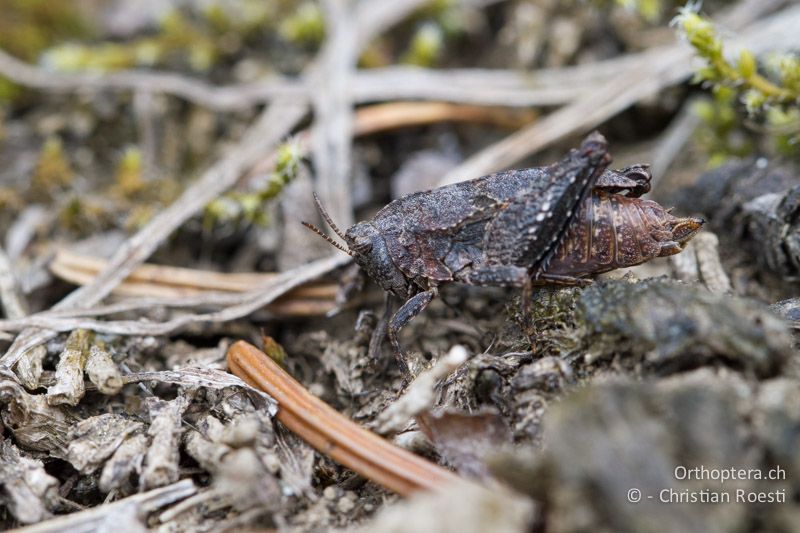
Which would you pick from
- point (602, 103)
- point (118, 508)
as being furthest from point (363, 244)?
point (602, 103)

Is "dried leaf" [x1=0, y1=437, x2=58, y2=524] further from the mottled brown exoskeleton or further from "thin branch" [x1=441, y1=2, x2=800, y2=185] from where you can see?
"thin branch" [x1=441, y1=2, x2=800, y2=185]

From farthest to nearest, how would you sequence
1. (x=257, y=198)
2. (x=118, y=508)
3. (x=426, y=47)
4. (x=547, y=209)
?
(x=426, y=47), (x=257, y=198), (x=547, y=209), (x=118, y=508)

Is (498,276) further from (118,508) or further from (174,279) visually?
(174,279)

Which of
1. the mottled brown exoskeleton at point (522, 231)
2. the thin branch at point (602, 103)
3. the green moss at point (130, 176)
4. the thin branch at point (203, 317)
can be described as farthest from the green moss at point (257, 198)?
the thin branch at point (602, 103)

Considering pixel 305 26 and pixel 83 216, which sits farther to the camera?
pixel 305 26

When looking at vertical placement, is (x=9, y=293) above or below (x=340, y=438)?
above

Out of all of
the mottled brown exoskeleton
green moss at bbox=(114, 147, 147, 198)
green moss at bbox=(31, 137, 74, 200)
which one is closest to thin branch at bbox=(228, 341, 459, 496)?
the mottled brown exoskeleton
